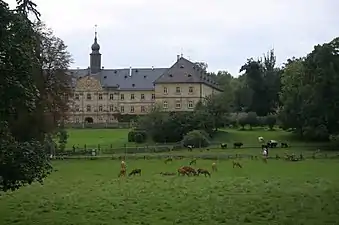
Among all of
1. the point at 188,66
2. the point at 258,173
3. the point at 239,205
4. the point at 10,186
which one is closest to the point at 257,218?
the point at 239,205

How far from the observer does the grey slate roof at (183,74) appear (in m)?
121

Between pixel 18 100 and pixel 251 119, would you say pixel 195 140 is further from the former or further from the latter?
pixel 18 100

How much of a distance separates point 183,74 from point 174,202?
97.9 metres

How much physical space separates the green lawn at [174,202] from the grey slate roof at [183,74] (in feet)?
272

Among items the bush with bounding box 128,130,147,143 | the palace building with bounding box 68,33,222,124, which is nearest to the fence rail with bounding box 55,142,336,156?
the bush with bounding box 128,130,147,143

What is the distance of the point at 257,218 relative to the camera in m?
20.5

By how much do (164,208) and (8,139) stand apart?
277 inches

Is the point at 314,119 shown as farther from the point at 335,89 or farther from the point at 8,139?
the point at 8,139

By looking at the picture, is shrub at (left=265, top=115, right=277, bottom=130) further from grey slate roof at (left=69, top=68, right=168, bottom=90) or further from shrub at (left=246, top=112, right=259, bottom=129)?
grey slate roof at (left=69, top=68, right=168, bottom=90)

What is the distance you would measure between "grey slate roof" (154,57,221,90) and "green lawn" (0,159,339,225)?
82.9 metres

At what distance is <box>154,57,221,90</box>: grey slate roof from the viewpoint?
396ft

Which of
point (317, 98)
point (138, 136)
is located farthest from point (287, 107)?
point (138, 136)

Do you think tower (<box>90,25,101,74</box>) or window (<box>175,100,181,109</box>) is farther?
tower (<box>90,25,101,74</box>)

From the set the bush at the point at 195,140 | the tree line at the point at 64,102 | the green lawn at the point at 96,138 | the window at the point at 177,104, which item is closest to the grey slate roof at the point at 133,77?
the window at the point at 177,104
